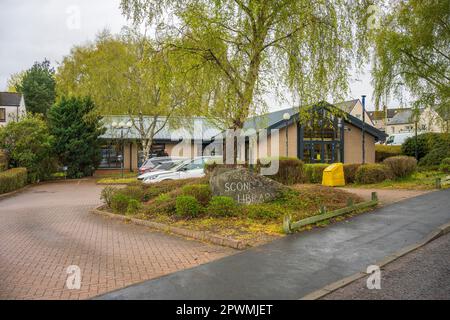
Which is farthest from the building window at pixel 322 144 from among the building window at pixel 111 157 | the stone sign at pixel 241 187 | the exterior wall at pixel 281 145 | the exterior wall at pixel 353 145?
the stone sign at pixel 241 187

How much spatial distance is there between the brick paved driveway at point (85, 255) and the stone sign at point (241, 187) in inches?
101

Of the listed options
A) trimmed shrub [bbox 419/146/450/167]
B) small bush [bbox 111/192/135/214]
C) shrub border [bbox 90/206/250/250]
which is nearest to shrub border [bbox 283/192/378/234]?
shrub border [bbox 90/206/250/250]

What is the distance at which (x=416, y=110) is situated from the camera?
60.5 ft

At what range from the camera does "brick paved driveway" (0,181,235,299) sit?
5527 mm

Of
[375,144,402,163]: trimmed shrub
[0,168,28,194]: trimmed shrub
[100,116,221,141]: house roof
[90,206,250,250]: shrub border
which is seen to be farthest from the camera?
[375,144,402,163]: trimmed shrub

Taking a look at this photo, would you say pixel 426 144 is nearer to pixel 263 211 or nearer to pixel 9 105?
pixel 263 211

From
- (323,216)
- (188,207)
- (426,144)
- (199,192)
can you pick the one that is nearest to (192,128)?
(426,144)

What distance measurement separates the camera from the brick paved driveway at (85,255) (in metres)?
5.53

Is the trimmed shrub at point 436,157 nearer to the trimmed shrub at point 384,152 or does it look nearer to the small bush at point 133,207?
the trimmed shrub at point 384,152

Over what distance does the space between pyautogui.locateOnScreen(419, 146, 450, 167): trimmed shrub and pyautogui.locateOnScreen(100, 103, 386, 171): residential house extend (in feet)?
19.6

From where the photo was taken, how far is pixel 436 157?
26.0 m

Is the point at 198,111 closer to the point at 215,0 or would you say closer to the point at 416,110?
the point at 215,0

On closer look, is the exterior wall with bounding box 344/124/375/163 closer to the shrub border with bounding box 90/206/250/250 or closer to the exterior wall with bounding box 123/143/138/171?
the exterior wall with bounding box 123/143/138/171

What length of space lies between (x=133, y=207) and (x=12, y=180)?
12708 millimetres
